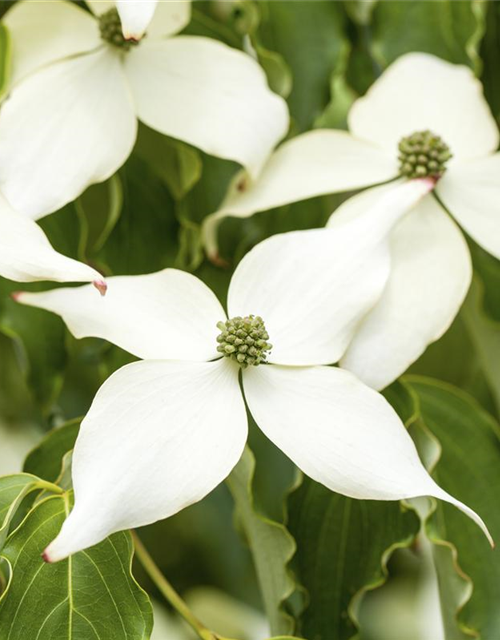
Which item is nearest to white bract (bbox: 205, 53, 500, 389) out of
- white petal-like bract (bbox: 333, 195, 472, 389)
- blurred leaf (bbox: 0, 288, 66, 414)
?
white petal-like bract (bbox: 333, 195, 472, 389)

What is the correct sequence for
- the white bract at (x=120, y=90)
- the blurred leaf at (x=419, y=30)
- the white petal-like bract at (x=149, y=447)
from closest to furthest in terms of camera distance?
the white petal-like bract at (x=149, y=447) → the white bract at (x=120, y=90) → the blurred leaf at (x=419, y=30)

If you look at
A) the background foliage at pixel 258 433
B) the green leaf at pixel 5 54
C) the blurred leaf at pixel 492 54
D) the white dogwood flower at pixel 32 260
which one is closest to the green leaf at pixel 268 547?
the background foliage at pixel 258 433

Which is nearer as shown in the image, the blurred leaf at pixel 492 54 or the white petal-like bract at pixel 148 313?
the white petal-like bract at pixel 148 313

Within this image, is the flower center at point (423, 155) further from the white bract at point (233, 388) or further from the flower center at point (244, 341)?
the flower center at point (244, 341)

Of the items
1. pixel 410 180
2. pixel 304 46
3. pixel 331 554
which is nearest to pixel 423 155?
pixel 410 180

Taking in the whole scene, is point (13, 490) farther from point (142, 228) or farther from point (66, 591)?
point (142, 228)

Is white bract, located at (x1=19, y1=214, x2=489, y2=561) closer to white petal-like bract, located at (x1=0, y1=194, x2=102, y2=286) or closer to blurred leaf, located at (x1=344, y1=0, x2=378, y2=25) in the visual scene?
white petal-like bract, located at (x1=0, y1=194, x2=102, y2=286)
